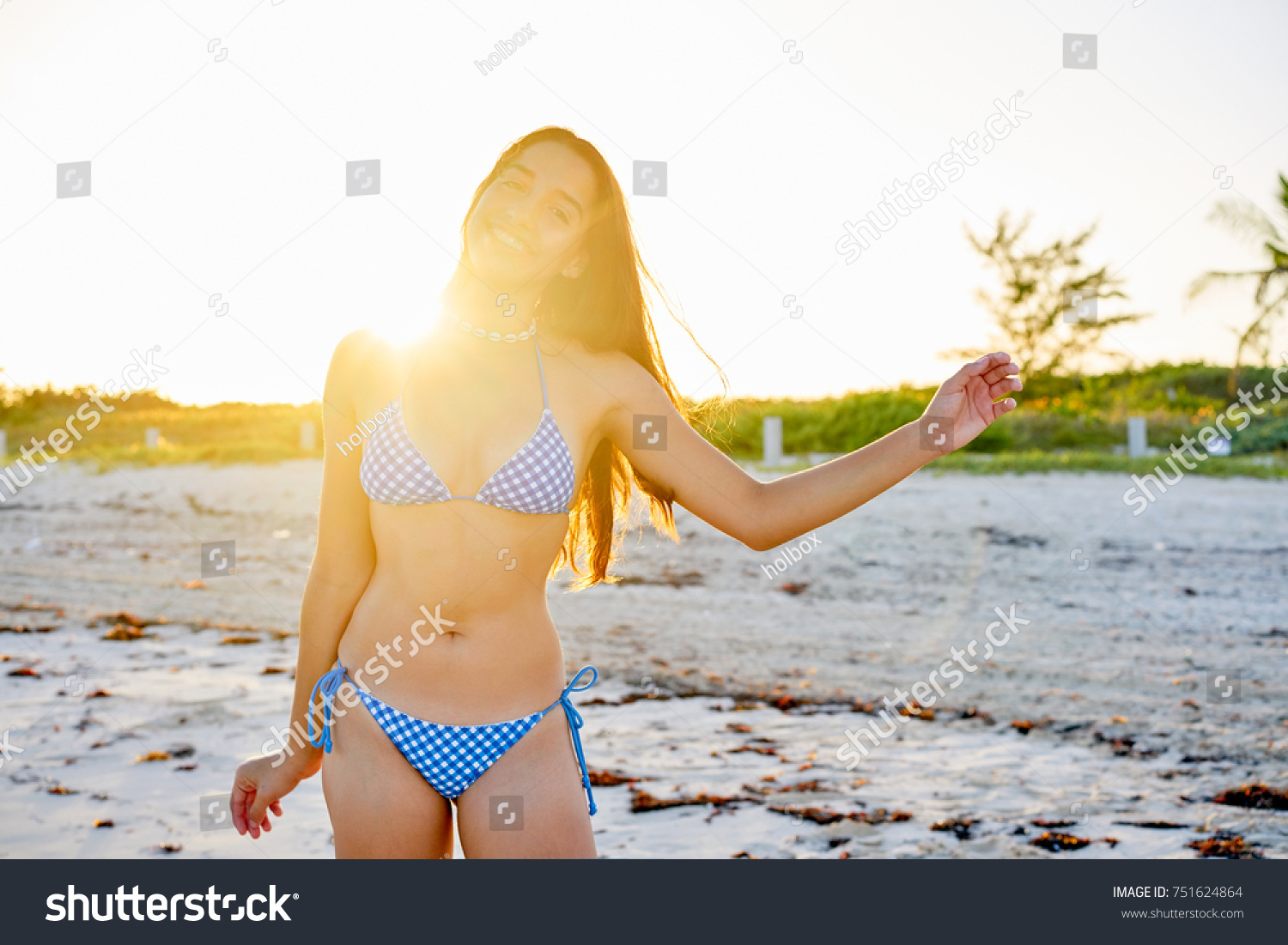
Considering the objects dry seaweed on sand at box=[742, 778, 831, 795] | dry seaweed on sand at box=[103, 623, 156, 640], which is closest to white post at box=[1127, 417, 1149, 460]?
dry seaweed on sand at box=[742, 778, 831, 795]

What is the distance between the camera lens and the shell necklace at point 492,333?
2283 millimetres

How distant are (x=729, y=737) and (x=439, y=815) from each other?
4.11 meters

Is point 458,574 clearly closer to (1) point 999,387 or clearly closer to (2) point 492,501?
(2) point 492,501

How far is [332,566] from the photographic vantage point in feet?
7.21

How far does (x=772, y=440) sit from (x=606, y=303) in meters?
15.1

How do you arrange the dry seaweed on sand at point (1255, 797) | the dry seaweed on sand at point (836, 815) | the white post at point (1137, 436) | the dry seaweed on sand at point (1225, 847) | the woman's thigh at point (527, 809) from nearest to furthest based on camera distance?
1. the woman's thigh at point (527, 809)
2. the dry seaweed on sand at point (1225, 847)
3. the dry seaweed on sand at point (836, 815)
4. the dry seaweed on sand at point (1255, 797)
5. the white post at point (1137, 436)

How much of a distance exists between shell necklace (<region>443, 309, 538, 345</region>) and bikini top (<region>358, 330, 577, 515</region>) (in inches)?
9.1

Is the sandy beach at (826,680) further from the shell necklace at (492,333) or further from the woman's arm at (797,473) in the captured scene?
the shell necklace at (492,333)

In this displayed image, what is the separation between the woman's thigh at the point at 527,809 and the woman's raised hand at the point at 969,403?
1047 millimetres

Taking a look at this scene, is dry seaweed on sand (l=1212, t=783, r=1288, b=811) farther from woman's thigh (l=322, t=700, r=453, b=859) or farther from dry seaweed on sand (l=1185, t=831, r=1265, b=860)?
woman's thigh (l=322, t=700, r=453, b=859)

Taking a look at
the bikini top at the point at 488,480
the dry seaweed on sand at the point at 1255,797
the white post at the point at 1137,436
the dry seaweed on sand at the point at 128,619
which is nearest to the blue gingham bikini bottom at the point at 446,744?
the bikini top at the point at 488,480

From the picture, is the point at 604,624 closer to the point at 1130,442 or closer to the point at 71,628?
the point at 71,628

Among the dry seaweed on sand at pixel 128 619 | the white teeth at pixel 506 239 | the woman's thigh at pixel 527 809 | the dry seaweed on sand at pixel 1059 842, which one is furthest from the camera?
the dry seaweed on sand at pixel 128 619
